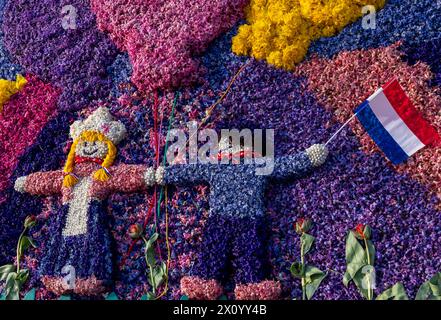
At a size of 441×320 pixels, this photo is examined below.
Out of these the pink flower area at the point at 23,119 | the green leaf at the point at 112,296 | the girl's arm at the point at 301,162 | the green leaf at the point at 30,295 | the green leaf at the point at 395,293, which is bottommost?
the green leaf at the point at 395,293

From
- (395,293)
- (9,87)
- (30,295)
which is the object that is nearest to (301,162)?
(395,293)

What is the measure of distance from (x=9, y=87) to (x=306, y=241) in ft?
7.59

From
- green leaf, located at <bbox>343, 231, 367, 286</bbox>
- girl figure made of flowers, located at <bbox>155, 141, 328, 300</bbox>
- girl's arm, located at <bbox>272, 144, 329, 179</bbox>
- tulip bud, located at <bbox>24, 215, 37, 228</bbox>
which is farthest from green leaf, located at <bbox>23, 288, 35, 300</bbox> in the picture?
green leaf, located at <bbox>343, 231, 367, 286</bbox>

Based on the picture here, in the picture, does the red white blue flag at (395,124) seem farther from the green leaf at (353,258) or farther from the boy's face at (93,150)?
the boy's face at (93,150)

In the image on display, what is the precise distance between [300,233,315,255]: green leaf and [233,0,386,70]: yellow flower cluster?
104 centimetres

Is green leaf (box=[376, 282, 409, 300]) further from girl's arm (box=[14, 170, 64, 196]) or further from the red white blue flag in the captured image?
girl's arm (box=[14, 170, 64, 196])

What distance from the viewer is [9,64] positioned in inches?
165

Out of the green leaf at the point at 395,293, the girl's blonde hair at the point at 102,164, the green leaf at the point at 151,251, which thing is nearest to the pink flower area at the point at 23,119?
the girl's blonde hair at the point at 102,164

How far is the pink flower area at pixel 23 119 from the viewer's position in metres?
3.77

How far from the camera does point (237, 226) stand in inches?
120

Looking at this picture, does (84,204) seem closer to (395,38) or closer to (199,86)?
(199,86)

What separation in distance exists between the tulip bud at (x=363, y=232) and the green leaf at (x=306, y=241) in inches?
8.8

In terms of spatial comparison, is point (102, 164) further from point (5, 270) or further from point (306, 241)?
point (306, 241)
